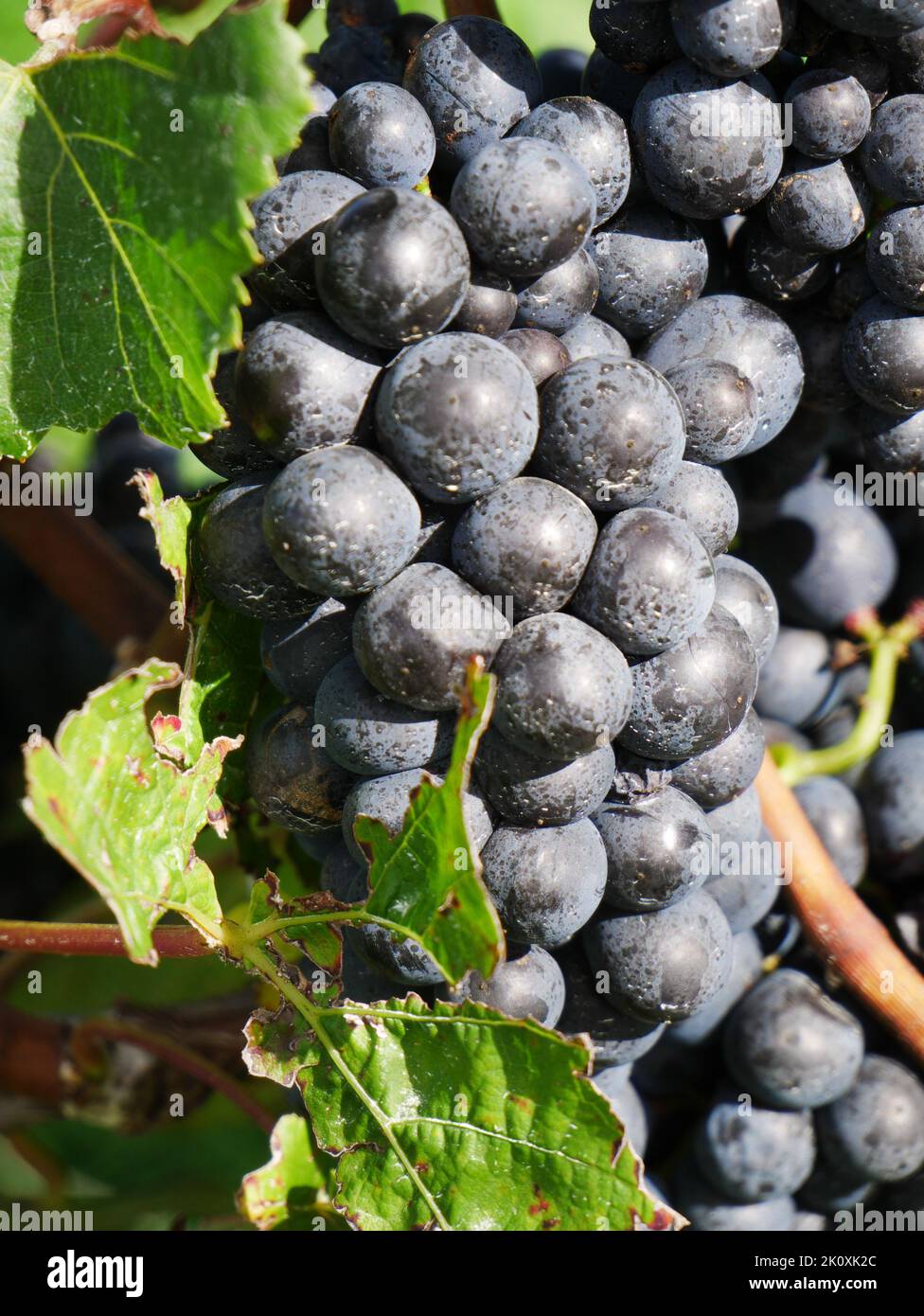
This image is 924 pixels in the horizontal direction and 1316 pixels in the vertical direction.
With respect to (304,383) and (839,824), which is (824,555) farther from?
(304,383)

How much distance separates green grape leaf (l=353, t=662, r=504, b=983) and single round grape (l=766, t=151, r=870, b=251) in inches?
22.0

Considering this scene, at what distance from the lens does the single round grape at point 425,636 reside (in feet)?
3.48

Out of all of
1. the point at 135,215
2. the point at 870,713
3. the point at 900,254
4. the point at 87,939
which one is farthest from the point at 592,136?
the point at 87,939

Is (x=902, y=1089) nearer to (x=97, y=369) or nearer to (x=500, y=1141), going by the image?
(x=500, y=1141)

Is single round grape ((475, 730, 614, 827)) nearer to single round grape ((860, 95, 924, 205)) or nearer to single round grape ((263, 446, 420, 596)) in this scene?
single round grape ((263, 446, 420, 596))

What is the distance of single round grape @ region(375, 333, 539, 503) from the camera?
1.03 meters

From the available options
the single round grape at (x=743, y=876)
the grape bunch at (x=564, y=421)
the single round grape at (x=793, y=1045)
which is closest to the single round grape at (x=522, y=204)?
the grape bunch at (x=564, y=421)

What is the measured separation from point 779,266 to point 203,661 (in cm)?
72

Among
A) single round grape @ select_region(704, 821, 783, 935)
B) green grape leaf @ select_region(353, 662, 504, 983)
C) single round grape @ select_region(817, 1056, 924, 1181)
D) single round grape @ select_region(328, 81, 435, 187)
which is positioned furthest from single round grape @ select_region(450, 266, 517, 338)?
single round grape @ select_region(817, 1056, 924, 1181)

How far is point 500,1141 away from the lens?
3.86 ft

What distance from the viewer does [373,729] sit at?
112cm

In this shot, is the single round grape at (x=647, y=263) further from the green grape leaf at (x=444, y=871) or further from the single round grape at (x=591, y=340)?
the green grape leaf at (x=444, y=871)

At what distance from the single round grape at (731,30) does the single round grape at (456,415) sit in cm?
32
